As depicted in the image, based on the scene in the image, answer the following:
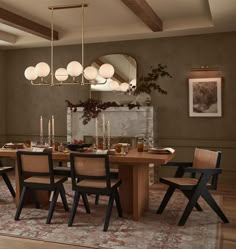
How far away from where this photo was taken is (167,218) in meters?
3.77

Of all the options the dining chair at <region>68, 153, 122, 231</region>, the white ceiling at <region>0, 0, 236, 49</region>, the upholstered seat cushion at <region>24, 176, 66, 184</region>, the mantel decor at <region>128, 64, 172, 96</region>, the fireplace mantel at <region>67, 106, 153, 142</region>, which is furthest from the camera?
the mantel decor at <region>128, 64, 172, 96</region>

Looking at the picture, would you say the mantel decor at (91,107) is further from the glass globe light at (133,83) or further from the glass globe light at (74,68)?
the glass globe light at (74,68)

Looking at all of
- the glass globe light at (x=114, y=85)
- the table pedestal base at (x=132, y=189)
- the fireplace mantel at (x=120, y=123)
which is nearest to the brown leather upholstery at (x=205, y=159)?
the table pedestal base at (x=132, y=189)

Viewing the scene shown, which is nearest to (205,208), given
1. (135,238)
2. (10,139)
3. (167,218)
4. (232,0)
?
(167,218)

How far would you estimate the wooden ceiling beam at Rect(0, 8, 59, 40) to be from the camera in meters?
4.59

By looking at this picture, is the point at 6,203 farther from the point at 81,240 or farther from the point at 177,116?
the point at 177,116

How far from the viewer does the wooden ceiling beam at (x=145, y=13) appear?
396cm

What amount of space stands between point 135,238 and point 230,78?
346 centimetres

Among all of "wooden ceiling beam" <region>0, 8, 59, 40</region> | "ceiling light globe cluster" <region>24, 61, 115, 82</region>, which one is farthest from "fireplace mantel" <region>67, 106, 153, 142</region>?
"ceiling light globe cluster" <region>24, 61, 115, 82</region>

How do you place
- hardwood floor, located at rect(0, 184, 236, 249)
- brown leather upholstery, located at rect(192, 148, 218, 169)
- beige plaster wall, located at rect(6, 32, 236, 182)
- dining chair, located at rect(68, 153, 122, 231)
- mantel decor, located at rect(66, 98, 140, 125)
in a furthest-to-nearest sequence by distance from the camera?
beige plaster wall, located at rect(6, 32, 236, 182) < mantel decor, located at rect(66, 98, 140, 125) < brown leather upholstery, located at rect(192, 148, 218, 169) < dining chair, located at rect(68, 153, 122, 231) < hardwood floor, located at rect(0, 184, 236, 249)

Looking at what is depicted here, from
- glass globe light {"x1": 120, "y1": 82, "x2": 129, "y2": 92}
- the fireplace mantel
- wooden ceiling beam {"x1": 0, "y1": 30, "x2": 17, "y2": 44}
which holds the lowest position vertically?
the fireplace mantel

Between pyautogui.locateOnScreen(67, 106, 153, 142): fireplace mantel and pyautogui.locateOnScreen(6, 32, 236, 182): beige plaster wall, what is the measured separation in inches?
10.6

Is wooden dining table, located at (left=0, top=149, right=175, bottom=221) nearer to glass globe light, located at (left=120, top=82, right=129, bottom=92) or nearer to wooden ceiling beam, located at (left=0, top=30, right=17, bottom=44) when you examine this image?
glass globe light, located at (left=120, top=82, right=129, bottom=92)

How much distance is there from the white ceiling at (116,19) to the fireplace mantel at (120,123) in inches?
50.7
